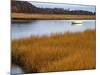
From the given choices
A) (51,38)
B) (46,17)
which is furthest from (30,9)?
(51,38)

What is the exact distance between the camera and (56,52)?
2535 millimetres

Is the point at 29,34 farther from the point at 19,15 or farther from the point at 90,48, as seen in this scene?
the point at 90,48

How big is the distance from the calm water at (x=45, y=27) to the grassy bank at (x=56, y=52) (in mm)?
58

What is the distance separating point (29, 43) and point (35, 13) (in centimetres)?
38

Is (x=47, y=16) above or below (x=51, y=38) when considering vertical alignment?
above

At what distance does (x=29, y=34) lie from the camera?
2.42 m

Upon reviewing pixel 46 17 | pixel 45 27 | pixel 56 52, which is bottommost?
pixel 56 52

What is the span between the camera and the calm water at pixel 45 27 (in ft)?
7.80

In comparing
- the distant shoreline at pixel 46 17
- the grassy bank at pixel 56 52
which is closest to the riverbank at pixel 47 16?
the distant shoreline at pixel 46 17

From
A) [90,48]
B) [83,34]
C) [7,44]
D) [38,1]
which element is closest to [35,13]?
[38,1]

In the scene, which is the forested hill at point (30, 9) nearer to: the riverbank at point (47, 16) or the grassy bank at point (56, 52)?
the riverbank at point (47, 16)

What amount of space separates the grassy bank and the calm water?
0.19 ft

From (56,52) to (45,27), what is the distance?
352 mm

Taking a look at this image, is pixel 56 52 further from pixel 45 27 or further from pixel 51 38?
pixel 45 27
